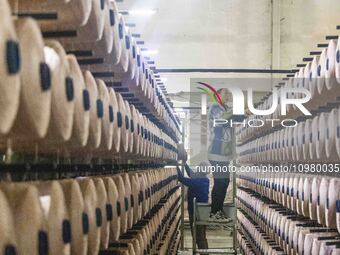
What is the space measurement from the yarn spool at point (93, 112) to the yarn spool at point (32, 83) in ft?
1.80

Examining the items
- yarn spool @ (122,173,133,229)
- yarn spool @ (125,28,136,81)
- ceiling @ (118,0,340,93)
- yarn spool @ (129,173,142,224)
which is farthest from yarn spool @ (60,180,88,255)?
ceiling @ (118,0,340,93)

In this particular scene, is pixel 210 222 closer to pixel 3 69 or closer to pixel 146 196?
pixel 146 196

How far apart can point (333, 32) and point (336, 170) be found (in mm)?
6822

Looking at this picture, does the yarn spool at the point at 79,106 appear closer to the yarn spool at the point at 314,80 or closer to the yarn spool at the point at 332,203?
the yarn spool at the point at 332,203

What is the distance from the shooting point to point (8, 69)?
1106mm

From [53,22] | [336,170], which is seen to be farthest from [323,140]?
[53,22]

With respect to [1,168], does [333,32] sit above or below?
above

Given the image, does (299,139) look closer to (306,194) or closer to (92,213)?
(306,194)

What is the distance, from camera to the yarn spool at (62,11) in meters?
1.65

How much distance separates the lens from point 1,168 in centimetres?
169

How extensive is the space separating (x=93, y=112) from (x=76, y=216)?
0.39 meters

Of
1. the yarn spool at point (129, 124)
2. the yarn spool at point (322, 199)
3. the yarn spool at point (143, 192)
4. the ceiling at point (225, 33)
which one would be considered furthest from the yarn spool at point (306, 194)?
the ceiling at point (225, 33)

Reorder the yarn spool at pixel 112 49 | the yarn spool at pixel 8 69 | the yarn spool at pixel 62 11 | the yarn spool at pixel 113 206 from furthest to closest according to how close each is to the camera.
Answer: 1. the yarn spool at pixel 113 206
2. the yarn spool at pixel 112 49
3. the yarn spool at pixel 62 11
4. the yarn spool at pixel 8 69

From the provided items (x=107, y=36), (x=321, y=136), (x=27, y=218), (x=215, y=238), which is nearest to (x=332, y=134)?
(x=321, y=136)
